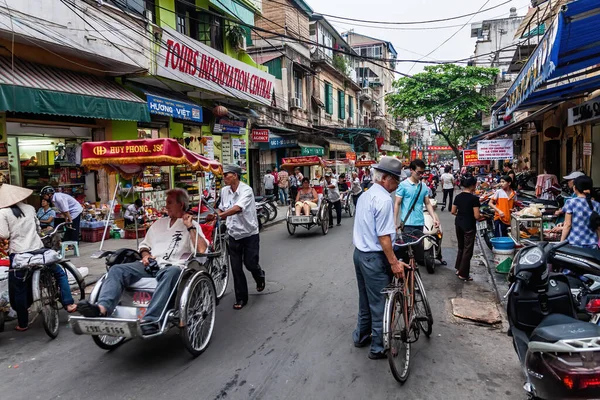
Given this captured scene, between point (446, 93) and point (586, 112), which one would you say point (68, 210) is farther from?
point (446, 93)

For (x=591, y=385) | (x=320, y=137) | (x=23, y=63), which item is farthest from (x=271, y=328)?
(x=320, y=137)

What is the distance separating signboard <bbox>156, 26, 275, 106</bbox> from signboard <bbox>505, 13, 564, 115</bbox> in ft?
30.4

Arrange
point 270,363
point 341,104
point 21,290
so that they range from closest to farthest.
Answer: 1. point 270,363
2. point 21,290
3. point 341,104

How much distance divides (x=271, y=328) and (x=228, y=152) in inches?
557

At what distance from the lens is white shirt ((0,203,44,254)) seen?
5.11 meters

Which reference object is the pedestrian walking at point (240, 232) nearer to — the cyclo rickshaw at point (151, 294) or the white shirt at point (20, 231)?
the cyclo rickshaw at point (151, 294)

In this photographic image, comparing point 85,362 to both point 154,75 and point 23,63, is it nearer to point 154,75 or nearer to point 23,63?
point 23,63

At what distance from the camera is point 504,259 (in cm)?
739

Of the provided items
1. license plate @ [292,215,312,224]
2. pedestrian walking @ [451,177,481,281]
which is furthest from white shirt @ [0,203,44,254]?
license plate @ [292,215,312,224]

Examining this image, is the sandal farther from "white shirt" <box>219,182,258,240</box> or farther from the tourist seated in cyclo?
the tourist seated in cyclo

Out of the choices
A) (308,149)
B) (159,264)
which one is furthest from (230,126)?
(159,264)

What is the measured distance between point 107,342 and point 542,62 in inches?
240

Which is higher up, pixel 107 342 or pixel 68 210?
pixel 68 210

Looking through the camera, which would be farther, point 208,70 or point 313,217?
point 208,70
